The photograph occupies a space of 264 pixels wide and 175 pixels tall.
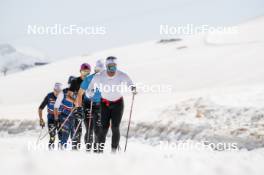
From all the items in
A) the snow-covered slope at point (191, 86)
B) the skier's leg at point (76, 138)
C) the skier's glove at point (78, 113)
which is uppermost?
the snow-covered slope at point (191, 86)

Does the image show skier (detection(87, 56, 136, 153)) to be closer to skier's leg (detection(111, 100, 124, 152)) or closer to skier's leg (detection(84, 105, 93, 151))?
skier's leg (detection(111, 100, 124, 152))

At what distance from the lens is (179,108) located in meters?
19.8

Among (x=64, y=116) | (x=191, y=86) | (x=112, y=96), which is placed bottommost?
(x=64, y=116)

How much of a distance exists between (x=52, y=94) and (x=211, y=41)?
50555 mm

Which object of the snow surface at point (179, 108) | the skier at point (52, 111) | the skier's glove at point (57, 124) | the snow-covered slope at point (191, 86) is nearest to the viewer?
the snow surface at point (179, 108)

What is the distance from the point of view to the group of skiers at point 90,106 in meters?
9.21

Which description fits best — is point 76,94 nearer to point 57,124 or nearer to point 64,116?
point 64,116

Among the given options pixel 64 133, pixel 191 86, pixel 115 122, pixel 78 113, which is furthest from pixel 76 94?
pixel 191 86

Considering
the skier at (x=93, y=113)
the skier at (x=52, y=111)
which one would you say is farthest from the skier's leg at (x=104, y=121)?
the skier at (x=52, y=111)

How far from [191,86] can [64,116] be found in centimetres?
2514

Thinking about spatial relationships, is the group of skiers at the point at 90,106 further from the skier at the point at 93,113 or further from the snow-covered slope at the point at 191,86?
the snow-covered slope at the point at 191,86

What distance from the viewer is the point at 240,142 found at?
535 inches

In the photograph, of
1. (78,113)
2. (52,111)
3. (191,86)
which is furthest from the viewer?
(191,86)

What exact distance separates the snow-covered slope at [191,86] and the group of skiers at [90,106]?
516cm
